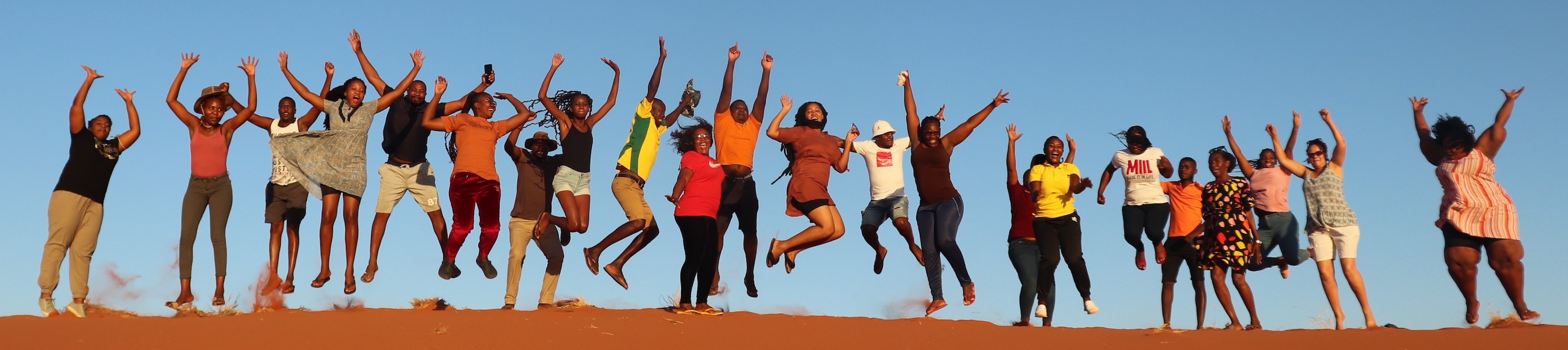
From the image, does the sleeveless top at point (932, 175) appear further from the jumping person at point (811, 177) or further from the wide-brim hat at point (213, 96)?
the wide-brim hat at point (213, 96)

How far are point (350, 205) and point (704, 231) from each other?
3195mm

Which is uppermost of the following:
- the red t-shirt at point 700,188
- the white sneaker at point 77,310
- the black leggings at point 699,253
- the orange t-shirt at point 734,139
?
the orange t-shirt at point 734,139

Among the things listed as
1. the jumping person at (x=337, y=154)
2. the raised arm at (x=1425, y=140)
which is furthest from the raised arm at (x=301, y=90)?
the raised arm at (x=1425, y=140)

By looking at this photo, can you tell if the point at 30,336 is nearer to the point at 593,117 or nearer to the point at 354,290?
the point at 354,290

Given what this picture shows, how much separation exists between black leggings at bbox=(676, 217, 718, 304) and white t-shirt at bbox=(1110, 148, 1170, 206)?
141 inches

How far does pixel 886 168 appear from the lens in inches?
512

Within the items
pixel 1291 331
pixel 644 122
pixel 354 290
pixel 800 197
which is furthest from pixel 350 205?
pixel 1291 331

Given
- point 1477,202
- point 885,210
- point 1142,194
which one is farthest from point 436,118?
point 1477,202

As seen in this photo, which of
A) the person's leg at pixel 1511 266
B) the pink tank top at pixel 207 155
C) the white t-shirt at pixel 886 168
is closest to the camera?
the person's leg at pixel 1511 266

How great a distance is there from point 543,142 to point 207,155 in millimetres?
2789

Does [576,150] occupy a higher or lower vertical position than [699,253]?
higher

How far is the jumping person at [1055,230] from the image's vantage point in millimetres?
11969

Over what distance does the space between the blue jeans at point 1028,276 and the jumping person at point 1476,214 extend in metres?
3.11

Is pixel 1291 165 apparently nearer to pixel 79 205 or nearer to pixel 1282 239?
pixel 1282 239
